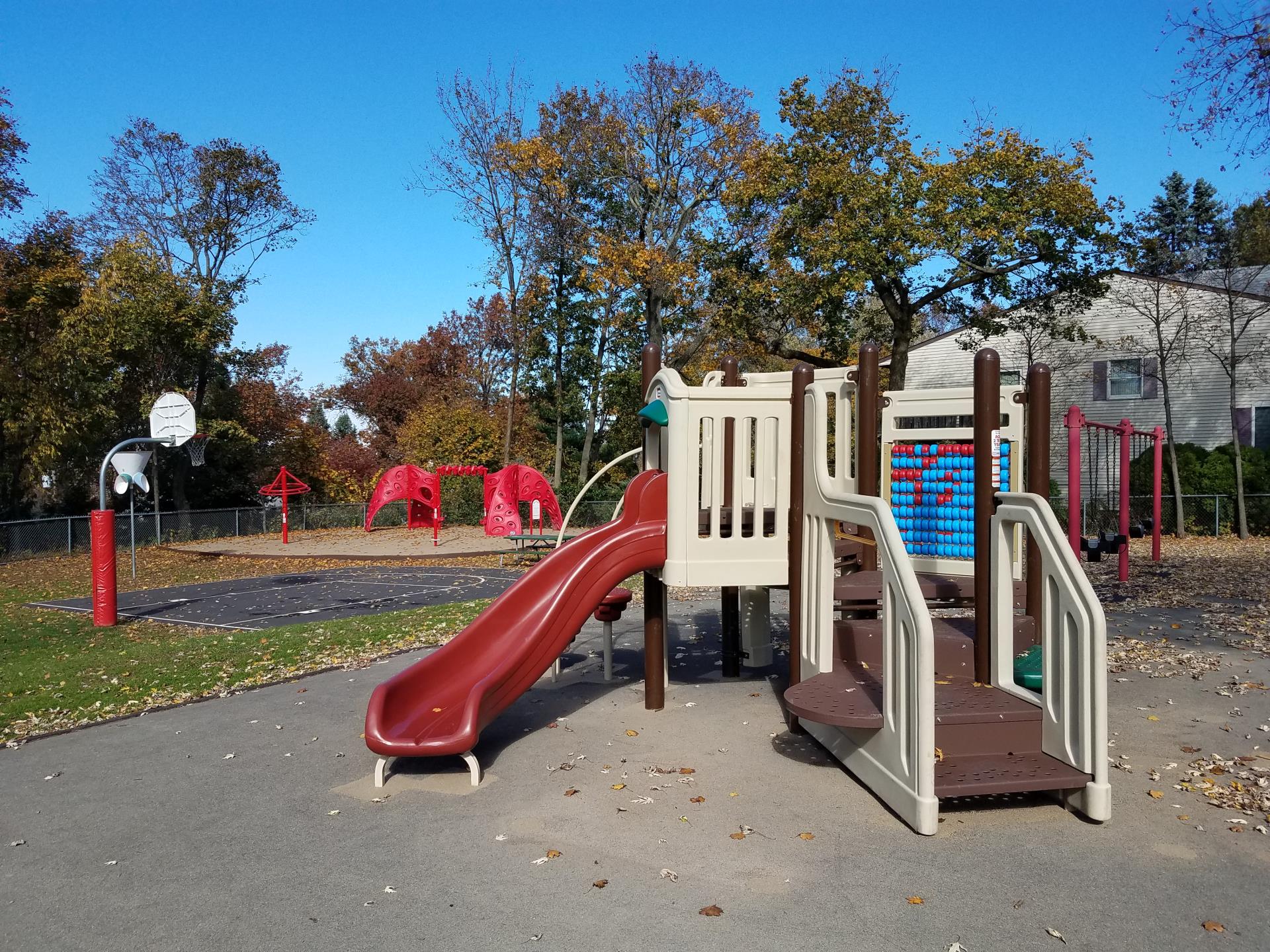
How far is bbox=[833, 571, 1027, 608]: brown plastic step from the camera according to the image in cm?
618

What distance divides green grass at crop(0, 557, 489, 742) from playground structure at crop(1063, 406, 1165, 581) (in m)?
6.75

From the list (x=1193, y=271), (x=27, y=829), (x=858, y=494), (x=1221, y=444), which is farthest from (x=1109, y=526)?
(x=27, y=829)

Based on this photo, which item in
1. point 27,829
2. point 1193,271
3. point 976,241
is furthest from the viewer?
point 1193,271

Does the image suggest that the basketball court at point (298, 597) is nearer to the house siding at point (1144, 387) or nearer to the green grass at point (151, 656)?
the green grass at point (151, 656)

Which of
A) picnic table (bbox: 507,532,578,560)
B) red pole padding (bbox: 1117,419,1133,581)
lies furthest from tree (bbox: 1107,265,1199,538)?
picnic table (bbox: 507,532,578,560)

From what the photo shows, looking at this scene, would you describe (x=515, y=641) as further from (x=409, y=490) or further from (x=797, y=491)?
(x=409, y=490)

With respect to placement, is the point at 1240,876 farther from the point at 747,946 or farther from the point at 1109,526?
the point at 1109,526

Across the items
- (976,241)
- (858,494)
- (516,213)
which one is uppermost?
(516,213)

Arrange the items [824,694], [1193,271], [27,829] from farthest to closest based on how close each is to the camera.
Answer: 1. [1193,271]
2. [824,694]
3. [27,829]

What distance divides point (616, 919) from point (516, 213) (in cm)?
2951

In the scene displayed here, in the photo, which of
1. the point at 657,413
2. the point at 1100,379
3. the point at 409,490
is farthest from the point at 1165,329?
the point at 657,413

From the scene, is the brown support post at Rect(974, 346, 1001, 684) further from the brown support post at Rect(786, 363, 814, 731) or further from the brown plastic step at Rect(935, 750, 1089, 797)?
the brown support post at Rect(786, 363, 814, 731)

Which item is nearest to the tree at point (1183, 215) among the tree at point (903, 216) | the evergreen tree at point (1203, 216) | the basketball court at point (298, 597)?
the evergreen tree at point (1203, 216)

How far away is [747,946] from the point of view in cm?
337
